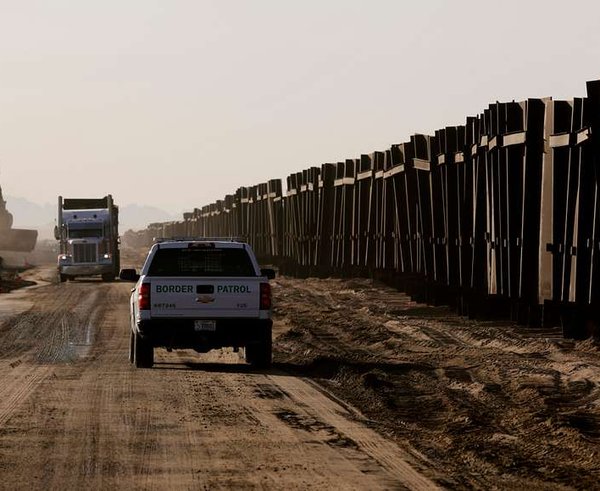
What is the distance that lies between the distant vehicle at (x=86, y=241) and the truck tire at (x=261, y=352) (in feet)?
115

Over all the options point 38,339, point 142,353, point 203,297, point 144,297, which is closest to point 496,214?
point 203,297

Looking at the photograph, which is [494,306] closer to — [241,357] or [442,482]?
[241,357]

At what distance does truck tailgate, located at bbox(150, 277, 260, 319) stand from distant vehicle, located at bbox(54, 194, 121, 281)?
35583mm

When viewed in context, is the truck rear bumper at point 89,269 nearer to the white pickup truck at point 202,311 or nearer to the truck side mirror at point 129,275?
the truck side mirror at point 129,275

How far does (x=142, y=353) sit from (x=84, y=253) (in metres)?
35.5

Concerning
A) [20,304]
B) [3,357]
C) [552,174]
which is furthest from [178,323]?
[20,304]

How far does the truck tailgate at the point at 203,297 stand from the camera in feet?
62.0

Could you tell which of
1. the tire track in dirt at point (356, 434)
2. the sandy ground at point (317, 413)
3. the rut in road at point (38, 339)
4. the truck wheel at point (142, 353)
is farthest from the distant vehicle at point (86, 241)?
the tire track in dirt at point (356, 434)

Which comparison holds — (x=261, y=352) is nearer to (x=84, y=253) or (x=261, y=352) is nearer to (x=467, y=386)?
(x=467, y=386)

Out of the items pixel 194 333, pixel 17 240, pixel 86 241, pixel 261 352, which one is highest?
pixel 17 240

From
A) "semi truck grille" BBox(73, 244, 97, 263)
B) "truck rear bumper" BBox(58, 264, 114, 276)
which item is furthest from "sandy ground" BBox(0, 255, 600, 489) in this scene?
"truck rear bumper" BBox(58, 264, 114, 276)

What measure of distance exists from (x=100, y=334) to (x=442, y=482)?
1772 centimetres

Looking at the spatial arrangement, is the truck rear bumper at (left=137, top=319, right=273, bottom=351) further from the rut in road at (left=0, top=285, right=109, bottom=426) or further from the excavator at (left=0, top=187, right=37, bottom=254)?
the excavator at (left=0, top=187, right=37, bottom=254)

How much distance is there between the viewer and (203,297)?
18.9m
